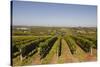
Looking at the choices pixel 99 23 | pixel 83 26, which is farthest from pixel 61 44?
pixel 99 23

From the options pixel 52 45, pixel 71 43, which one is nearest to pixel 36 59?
pixel 52 45

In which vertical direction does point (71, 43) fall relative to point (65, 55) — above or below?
above

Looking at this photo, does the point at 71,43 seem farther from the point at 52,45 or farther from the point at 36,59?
the point at 36,59

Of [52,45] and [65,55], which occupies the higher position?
[52,45]

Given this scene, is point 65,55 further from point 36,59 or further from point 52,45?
point 36,59

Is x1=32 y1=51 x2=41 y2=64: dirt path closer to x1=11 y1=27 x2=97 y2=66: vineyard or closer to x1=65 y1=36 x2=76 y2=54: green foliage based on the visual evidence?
x1=11 y1=27 x2=97 y2=66: vineyard

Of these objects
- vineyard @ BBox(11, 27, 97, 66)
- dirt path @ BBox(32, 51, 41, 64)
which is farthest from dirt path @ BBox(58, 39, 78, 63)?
dirt path @ BBox(32, 51, 41, 64)

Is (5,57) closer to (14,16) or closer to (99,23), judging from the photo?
(14,16)

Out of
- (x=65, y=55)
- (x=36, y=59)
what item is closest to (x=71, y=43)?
(x=65, y=55)

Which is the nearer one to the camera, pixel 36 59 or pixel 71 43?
pixel 36 59
